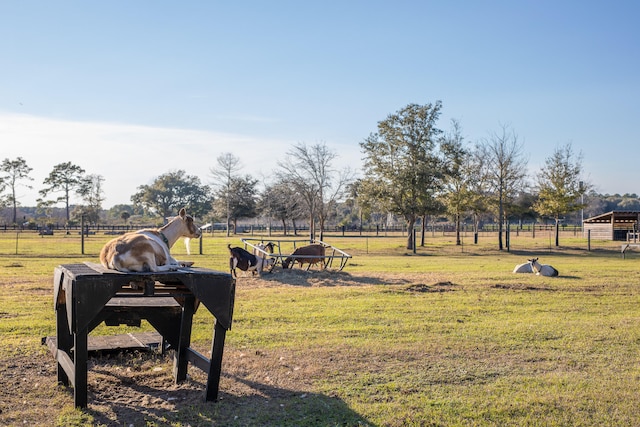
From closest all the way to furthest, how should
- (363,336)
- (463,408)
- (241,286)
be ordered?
1. (463,408)
2. (363,336)
3. (241,286)

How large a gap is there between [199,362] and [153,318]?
3.05 feet

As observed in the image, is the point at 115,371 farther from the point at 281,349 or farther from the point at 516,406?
the point at 516,406

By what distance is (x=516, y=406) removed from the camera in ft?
19.6

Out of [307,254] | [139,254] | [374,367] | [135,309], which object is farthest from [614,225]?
[139,254]

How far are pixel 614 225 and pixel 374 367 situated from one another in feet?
186

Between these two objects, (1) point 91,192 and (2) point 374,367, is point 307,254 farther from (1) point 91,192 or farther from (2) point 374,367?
(1) point 91,192

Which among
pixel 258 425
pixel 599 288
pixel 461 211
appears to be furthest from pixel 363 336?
pixel 461 211

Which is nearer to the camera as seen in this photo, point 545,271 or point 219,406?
point 219,406

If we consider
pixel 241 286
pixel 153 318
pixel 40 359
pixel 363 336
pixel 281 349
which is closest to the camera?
pixel 153 318

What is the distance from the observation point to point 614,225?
56.3 m

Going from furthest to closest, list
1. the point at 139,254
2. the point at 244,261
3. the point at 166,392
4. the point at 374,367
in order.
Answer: the point at 244,261 → the point at 374,367 → the point at 166,392 → the point at 139,254

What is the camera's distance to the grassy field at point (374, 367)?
5.77 meters

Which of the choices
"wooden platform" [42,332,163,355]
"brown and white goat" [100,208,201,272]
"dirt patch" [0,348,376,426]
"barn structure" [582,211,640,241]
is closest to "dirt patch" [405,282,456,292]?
"dirt patch" [0,348,376,426]

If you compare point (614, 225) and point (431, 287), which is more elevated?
point (614, 225)
